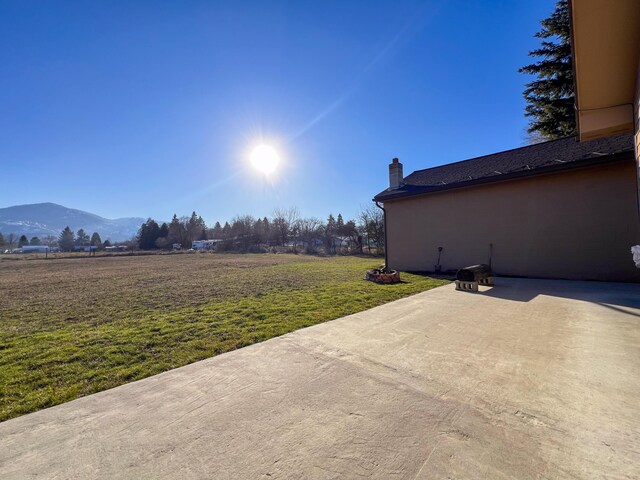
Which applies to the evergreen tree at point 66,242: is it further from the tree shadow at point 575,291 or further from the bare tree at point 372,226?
the tree shadow at point 575,291

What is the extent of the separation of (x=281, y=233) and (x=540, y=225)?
132ft

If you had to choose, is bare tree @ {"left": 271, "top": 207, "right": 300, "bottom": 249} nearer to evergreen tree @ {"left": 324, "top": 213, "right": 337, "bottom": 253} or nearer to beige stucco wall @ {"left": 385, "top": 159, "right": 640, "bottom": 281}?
evergreen tree @ {"left": 324, "top": 213, "right": 337, "bottom": 253}

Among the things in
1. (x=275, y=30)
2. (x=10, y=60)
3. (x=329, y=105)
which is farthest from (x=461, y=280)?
(x=10, y=60)

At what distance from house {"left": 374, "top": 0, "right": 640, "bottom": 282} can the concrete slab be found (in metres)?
→ 3.69

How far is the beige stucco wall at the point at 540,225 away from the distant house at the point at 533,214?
2cm

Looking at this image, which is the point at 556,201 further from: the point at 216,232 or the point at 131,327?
the point at 216,232

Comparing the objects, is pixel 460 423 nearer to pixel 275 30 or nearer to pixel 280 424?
pixel 280 424

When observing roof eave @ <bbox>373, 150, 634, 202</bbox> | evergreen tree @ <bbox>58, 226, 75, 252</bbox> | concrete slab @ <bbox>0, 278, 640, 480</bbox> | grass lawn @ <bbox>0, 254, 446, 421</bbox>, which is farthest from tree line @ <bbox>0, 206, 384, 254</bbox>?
concrete slab @ <bbox>0, 278, 640, 480</bbox>

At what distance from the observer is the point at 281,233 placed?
4594cm

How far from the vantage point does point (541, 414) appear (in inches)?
72.3

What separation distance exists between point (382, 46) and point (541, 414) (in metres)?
9.54

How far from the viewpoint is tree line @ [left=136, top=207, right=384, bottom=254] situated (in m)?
30.4

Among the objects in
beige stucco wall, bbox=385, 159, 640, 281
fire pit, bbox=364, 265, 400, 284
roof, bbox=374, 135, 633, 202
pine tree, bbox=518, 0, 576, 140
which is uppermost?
pine tree, bbox=518, 0, 576, 140

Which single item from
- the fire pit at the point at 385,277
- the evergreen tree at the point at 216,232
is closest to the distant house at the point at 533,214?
the fire pit at the point at 385,277
